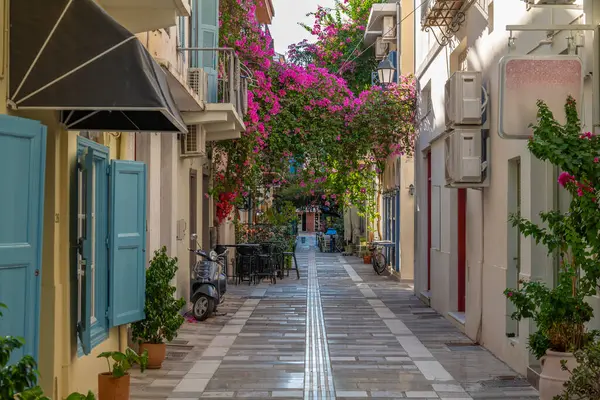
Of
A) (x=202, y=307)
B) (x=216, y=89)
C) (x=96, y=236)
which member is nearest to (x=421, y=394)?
(x=96, y=236)

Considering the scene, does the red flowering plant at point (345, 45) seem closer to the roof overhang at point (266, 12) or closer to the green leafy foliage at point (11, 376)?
the roof overhang at point (266, 12)

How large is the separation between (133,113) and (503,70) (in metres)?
3.40

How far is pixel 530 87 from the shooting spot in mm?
8508

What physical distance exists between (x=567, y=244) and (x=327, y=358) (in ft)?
18.5

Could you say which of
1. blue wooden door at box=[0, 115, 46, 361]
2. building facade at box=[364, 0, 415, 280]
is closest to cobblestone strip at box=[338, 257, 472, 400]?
blue wooden door at box=[0, 115, 46, 361]

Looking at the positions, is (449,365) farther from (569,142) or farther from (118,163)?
(569,142)

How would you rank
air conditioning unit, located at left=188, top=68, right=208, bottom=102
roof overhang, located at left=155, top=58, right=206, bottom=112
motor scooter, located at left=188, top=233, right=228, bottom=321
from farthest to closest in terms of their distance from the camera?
motor scooter, located at left=188, top=233, right=228, bottom=321 → air conditioning unit, located at left=188, top=68, right=208, bottom=102 → roof overhang, located at left=155, top=58, right=206, bottom=112

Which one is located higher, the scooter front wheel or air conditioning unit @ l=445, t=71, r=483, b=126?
air conditioning unit @ l=445, t=71, r=483, b=126

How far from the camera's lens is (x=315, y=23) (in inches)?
1395

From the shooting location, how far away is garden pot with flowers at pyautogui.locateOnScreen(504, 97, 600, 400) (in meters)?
6.62

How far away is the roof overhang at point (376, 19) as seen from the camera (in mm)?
29094

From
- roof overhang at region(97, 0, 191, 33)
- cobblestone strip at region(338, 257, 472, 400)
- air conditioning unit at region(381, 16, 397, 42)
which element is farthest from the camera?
air conditioning unit at region(381, 16, 397, 42)

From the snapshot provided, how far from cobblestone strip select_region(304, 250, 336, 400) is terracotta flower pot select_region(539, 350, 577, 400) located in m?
2.59

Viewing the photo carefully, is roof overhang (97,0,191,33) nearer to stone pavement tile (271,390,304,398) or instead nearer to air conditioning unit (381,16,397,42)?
stone pavement tile (271,390,304,398)
